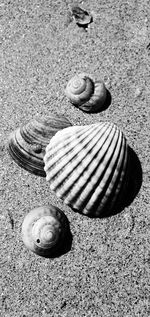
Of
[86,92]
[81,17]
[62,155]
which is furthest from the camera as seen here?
[81,17]

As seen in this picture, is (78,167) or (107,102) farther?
(107,102)

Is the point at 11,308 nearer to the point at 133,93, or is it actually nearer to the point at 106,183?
the point at 106,183

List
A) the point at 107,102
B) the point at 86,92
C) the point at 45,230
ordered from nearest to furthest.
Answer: the point at 45,230
the point at 86,92
the point at 107,102

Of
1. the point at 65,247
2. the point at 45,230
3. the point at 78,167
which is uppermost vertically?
the point at 78,167

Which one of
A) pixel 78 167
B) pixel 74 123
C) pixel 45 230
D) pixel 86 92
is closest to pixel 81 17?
pixel 86 92

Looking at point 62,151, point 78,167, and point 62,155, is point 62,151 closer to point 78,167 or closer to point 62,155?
point 62,155

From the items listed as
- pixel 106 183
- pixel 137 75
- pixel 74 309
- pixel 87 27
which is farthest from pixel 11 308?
pixel 87 27
